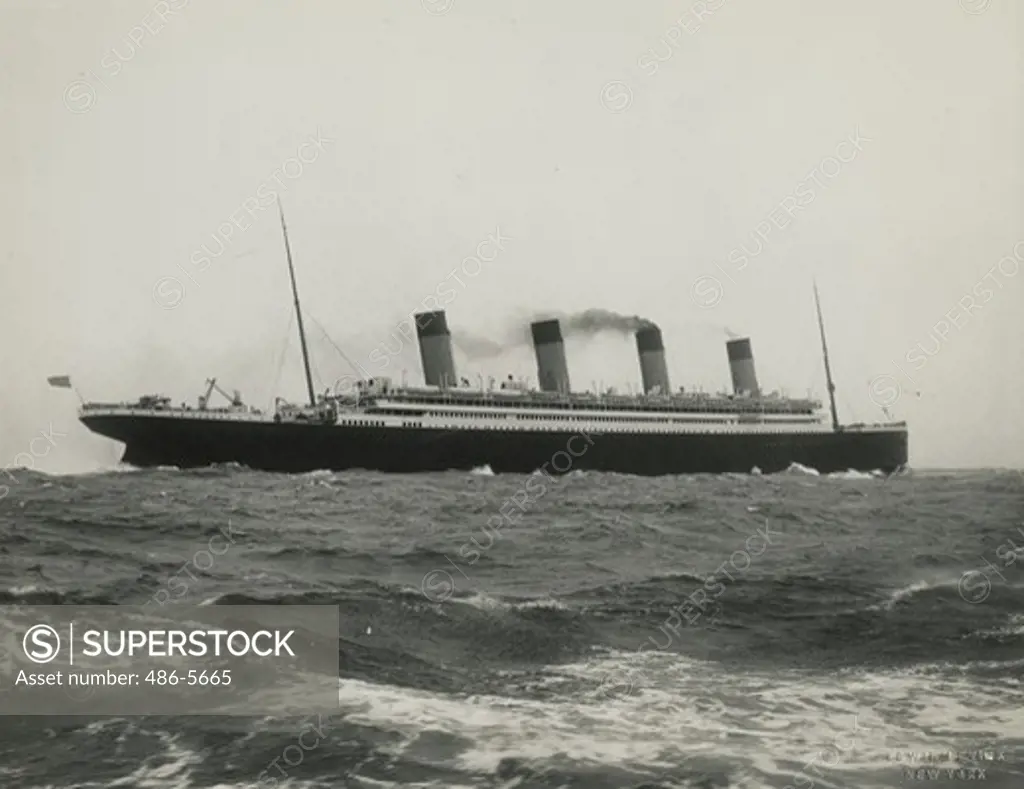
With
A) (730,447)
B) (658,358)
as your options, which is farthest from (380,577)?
(730,447)

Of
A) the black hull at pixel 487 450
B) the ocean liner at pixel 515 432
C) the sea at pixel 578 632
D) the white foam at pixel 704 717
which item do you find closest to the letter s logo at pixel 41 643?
the sea at pixel 578 632

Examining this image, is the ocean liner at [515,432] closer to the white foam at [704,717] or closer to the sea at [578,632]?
the sea at [578,632]

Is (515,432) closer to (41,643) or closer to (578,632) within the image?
(578,632)

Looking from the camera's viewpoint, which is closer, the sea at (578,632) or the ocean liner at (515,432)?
the sea at (578,632)

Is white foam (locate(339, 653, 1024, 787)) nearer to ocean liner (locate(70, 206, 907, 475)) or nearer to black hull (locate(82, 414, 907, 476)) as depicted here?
ocean liner (locate(70, 206, 907, 475))

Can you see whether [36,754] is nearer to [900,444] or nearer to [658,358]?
[658,358]

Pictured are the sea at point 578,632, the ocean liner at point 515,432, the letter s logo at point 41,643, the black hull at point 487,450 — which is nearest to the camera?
the sea at point 578,632

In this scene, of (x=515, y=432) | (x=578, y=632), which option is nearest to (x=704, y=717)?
(x=578, y=632)

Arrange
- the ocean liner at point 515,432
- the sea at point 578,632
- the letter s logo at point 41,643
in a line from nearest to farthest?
1. the sea at point 578,632
2. the letter s logo at point 41,643
3. the ocean liner at point 515,432
